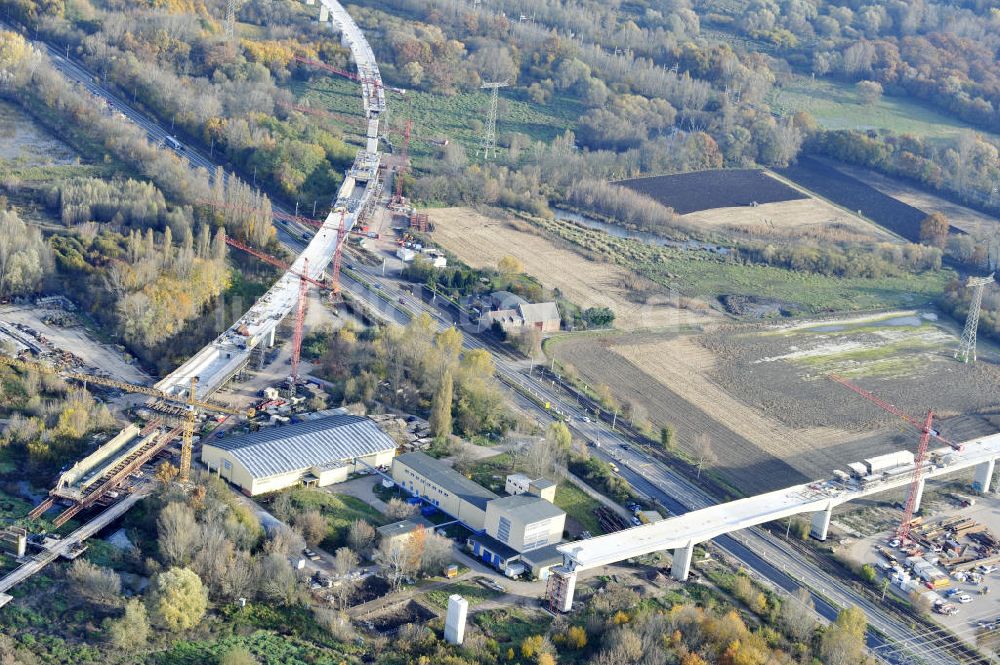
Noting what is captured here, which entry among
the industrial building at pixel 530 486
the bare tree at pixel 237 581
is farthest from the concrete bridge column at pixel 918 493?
the bare tree at pixel 237 581

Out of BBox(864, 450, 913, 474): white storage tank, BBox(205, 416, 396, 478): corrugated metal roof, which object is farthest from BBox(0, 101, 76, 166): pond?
BBox(864, 450, 913, 474): white storage tank

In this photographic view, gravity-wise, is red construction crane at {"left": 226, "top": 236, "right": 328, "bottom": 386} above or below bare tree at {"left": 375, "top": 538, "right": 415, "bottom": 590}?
above

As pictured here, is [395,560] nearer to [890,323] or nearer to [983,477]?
[983,477]

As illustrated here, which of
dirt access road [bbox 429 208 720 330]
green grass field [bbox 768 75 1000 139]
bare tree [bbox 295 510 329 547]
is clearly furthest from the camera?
green grass field [bbox 768 75 1000 139]

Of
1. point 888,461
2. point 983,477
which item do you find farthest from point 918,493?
point 983,477

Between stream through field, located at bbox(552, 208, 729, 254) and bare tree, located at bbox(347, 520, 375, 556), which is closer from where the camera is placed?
bare tree, located at bbox(347, 520, 375, 556)

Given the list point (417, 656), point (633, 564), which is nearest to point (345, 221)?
point (633, 564)

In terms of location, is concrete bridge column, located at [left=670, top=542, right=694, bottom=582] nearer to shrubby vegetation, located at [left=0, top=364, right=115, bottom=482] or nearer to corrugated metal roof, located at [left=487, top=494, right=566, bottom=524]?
corrugated metal roof, located at [left=487, top=494, right=566, bottom=524]
